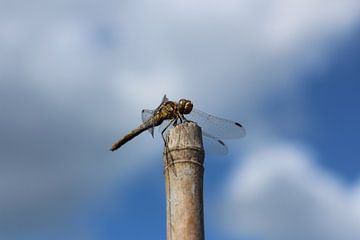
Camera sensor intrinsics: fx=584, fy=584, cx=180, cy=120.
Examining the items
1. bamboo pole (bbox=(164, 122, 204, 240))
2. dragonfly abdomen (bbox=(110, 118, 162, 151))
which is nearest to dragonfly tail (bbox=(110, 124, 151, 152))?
dragonfly abdomen (bbox=(110, 118, 162, 151))

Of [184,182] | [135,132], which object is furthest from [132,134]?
[184,182]

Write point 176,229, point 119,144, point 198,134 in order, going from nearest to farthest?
point 176,229 → point 198,134 → point 119,144

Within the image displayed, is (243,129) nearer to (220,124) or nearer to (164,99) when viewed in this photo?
(220,124)

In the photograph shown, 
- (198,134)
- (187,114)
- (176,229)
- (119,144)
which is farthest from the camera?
(119,144)

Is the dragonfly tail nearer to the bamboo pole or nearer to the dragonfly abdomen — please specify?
the dragonfly abdomen

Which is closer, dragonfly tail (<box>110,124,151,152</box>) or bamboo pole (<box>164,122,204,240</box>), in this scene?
bamboo pole (<box>164,122,204,240</box>)

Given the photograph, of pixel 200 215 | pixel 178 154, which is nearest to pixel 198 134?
pixel 178 154
